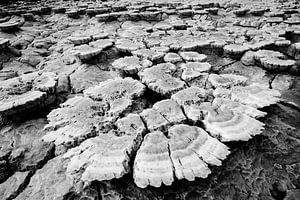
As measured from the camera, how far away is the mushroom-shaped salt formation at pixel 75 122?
153cm

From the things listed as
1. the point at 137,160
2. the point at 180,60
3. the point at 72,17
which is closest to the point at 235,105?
the point at 137,160

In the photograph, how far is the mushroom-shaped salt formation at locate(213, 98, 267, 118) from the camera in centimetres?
159

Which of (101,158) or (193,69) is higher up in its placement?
(193,69)

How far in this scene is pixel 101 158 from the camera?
1271mm

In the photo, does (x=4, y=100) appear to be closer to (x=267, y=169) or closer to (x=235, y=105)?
(x=235, y=105)

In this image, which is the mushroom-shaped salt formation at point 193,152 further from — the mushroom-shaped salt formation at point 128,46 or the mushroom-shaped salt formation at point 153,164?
the mushroom-shaped salt formation at point 128,46

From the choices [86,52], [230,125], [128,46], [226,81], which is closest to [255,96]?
[226,81]

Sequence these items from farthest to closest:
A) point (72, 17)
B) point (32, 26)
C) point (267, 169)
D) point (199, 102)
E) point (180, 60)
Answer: point (72, 17)
point (32, 26)
point (180, 60)
point (199, 102)
point (267, 169)

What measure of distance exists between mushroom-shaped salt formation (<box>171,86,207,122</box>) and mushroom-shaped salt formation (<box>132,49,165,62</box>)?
A: 3.35 feet

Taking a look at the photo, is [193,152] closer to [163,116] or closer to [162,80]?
[163,116]

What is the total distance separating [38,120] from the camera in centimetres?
209

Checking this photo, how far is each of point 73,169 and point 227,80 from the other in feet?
6.13

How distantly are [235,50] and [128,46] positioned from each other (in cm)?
180

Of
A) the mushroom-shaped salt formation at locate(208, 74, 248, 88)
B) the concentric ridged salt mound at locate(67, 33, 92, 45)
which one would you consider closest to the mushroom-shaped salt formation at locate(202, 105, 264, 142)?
the mushroom-shaped salt formation at locate(208, 74, 248, 88)
